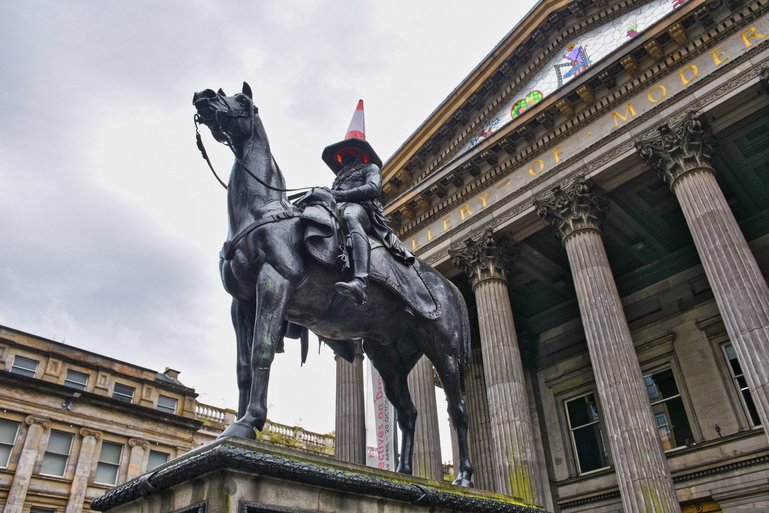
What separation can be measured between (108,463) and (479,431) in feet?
59.4

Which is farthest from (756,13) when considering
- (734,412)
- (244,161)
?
(244,161)

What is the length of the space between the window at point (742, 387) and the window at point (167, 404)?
25397 mm

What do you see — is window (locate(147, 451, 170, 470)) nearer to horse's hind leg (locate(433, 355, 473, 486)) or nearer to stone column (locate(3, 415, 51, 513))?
stone column (locate(3, 415, 51, 513))

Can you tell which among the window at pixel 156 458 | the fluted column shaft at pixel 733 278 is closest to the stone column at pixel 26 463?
the window at pixel 156 458

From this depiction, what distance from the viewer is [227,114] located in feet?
16.1

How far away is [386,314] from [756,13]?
44.4ft

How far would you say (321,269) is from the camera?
4.77 meters

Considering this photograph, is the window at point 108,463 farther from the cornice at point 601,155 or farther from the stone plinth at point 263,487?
the stone plinth at point 263,487

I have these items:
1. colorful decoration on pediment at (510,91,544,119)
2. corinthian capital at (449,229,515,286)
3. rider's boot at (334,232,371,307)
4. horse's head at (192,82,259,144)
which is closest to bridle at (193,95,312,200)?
horse's head at (192,82,259,144)

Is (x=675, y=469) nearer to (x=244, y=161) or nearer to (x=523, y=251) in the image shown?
(x=523, y=251)

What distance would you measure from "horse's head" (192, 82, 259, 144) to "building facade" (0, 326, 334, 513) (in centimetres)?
2126

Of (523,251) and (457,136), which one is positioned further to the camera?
(457,136)

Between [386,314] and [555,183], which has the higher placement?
[555,183]

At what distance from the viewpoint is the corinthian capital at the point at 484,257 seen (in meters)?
16.6
